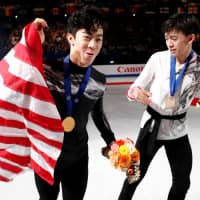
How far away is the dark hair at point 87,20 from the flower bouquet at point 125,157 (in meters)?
0.52

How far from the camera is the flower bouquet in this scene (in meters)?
1.73

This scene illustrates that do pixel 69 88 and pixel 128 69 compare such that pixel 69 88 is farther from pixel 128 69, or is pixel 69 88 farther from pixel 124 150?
pixel 128 69

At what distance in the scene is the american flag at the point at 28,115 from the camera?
4.67ft

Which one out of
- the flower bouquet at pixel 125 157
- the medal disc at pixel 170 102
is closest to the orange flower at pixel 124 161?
the flower bouquet at pixel 125 157

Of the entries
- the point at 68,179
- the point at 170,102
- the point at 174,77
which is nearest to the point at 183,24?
the point at 174,77

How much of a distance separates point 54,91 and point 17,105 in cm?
18

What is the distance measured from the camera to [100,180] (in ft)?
10.1

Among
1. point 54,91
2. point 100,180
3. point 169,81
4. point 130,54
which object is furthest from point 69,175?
point 130,54

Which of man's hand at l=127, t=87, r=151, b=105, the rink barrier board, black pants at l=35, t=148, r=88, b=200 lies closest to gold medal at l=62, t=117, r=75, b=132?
black pants at l=35, t=148, r=88, b=200

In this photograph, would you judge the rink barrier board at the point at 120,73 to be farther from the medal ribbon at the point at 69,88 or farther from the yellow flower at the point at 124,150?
the medal ribbon at the point at 69,88

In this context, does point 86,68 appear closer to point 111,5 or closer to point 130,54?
point 130,54

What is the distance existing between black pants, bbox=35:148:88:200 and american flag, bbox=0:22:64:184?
134 mm

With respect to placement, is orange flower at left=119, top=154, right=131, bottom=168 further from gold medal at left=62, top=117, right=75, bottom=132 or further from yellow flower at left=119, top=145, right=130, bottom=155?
gold medal at left=62, top=117, right=75, bottom=132

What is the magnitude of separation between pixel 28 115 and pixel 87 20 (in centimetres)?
40
